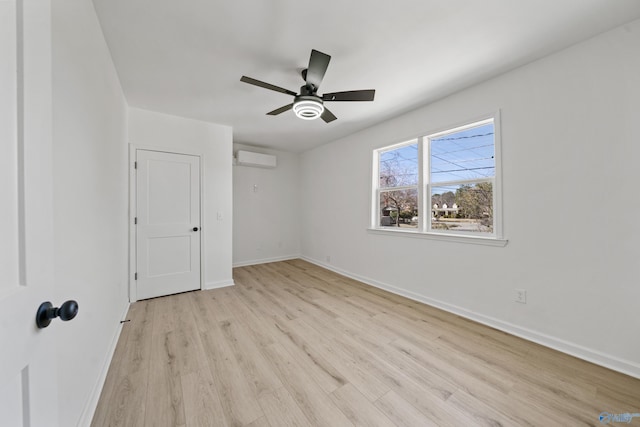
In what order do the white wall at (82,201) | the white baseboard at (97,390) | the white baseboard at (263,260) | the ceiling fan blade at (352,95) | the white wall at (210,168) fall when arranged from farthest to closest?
the white baseboard at (263,260) → the white wall at (210,168) → the ceiling fan blade at (352,95) → the white baseboard at (97,390) → the white wall at (82,201)

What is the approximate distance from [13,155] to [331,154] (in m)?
4.44

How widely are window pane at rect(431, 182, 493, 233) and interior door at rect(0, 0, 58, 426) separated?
10.7ft

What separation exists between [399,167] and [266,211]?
10.1ft

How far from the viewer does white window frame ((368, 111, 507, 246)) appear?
246 cm

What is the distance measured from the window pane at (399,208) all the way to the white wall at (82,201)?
3.37m

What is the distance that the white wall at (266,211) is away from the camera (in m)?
5.06

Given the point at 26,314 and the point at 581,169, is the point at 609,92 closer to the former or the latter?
the point at 581,169

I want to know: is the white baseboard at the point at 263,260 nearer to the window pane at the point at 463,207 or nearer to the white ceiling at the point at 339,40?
the white ceiling at the point at 339,40

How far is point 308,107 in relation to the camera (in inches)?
88.2

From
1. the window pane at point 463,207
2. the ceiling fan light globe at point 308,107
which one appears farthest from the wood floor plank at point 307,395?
the window pane at point 463,207

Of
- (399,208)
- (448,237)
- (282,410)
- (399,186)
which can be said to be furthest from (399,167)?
(282,410)

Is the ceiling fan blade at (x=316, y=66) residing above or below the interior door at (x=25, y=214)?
above

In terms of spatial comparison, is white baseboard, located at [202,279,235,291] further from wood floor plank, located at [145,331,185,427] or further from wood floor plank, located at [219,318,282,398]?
wood floor plank, located at [145,331,185,427]

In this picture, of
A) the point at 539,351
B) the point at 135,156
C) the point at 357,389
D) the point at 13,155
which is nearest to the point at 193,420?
the point at 357,389
